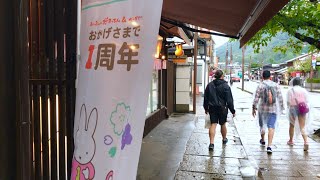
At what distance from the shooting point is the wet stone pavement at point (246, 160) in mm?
6441

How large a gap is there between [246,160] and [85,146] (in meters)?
5.94

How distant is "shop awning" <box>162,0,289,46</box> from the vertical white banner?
168 centimetres

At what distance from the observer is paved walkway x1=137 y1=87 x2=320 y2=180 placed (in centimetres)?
646

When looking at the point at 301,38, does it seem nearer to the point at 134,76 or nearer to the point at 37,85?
the point at 37,85

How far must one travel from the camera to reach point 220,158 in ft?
24.8

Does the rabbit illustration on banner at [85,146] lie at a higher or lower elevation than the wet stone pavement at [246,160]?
higher

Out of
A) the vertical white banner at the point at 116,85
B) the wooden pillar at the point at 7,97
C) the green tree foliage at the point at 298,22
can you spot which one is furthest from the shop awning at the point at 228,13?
the green tree foliage at the point at 298,22

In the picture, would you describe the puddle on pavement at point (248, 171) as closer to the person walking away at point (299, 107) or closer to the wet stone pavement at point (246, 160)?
the wet stone pavement at point (246, 160)

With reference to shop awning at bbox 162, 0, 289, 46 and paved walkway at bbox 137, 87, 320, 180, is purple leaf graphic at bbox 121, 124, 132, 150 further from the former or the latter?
paved walkway at bbox 137, 87, 320, 180

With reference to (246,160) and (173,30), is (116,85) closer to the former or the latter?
(246,160)

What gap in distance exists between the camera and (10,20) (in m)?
2.26

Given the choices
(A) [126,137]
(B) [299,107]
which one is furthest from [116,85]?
(B) [299,107]

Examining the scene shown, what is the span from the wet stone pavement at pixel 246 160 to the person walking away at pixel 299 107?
1.83 feet

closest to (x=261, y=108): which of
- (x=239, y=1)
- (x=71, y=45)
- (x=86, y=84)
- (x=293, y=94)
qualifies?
(x=293, y=94)
